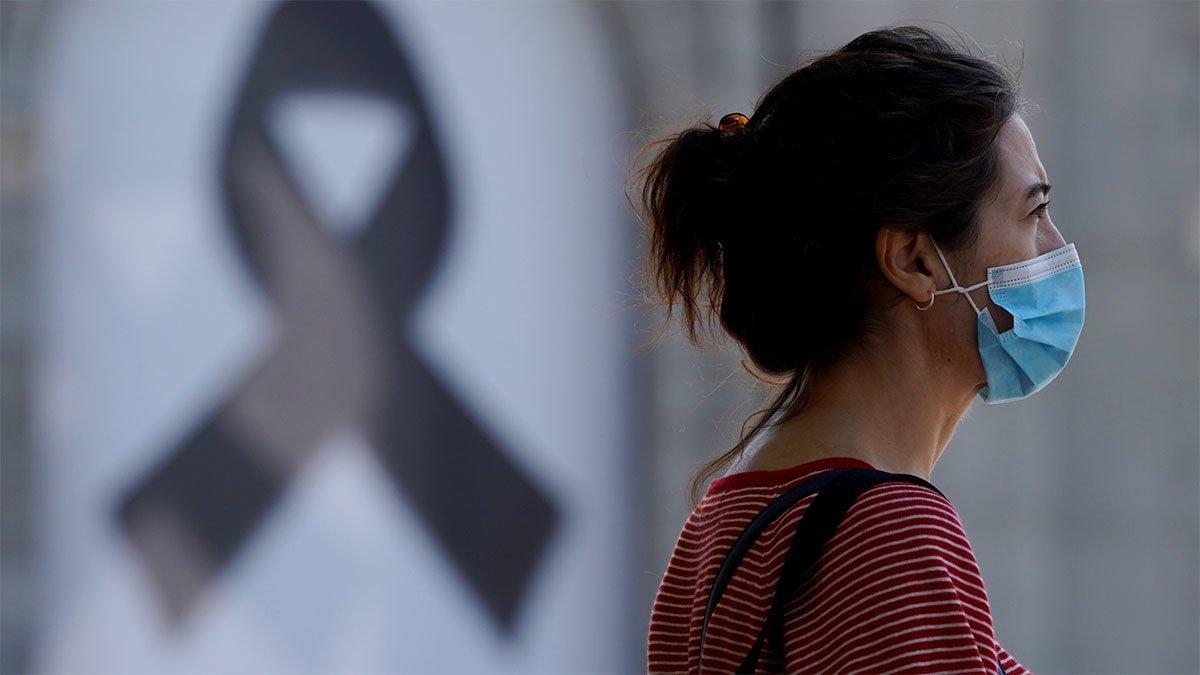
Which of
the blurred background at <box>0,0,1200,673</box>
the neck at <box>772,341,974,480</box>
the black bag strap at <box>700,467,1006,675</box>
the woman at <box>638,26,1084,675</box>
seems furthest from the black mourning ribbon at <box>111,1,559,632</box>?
the black bag strap at <box>700,467,1006,675</box>

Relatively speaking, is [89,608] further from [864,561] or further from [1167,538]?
[1167,538]

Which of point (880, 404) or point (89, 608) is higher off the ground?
point (880, 404)

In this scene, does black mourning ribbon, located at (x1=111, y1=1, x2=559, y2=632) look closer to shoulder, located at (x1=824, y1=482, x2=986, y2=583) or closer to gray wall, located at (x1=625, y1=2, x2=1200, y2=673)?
gray wall, located at (x1=625, y1=2, x2=1200, y2=673)

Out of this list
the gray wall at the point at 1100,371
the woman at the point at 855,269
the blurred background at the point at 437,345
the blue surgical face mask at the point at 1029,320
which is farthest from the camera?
the gray wall at the point at 1100,371

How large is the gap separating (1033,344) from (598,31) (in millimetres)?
2187

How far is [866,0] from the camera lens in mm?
3420

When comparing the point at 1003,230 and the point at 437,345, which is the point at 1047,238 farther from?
the point at 437,345

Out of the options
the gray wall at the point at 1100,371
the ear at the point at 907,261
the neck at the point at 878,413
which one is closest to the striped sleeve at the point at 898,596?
the neck at the point at 878,413

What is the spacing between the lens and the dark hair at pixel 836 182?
1146 millimetres

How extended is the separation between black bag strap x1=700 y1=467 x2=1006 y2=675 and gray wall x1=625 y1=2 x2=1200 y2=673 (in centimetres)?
229

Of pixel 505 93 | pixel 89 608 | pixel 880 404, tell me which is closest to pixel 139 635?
pixel 89 608

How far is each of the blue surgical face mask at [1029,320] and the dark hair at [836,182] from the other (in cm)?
8

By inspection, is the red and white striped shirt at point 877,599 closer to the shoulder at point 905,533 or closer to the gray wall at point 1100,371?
the shoulder at point 905,533

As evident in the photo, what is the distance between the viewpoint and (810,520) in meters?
0.99
